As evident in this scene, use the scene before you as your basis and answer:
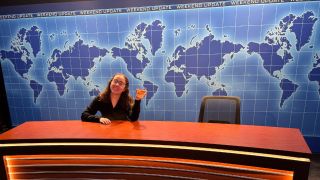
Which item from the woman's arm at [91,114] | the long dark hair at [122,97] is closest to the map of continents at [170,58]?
the long dark hair at [122,97]

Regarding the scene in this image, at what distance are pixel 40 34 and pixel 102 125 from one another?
2.50 meters

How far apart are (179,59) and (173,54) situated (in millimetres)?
120

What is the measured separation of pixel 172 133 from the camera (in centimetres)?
204

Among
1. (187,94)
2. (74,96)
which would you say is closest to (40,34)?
(74,96)

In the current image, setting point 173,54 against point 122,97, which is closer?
point 122,97

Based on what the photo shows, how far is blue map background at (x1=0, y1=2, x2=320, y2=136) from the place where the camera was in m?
3.35

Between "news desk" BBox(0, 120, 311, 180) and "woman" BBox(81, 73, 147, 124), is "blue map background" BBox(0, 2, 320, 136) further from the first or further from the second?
"news desk" BBox(0, 120, 311, 180)


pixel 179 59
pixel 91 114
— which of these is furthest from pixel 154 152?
pixel 179 59

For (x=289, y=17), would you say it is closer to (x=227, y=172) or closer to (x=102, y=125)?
(x=227, y=172)

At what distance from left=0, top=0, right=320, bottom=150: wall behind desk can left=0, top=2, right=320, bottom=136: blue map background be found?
1 cm

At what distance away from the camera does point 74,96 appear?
414 centimetres

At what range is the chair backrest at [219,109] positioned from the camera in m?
2.73

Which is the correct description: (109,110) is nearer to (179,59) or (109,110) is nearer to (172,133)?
(172,133)

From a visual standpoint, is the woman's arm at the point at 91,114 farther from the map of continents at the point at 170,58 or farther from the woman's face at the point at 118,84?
the map of continents at the point at 170,58
